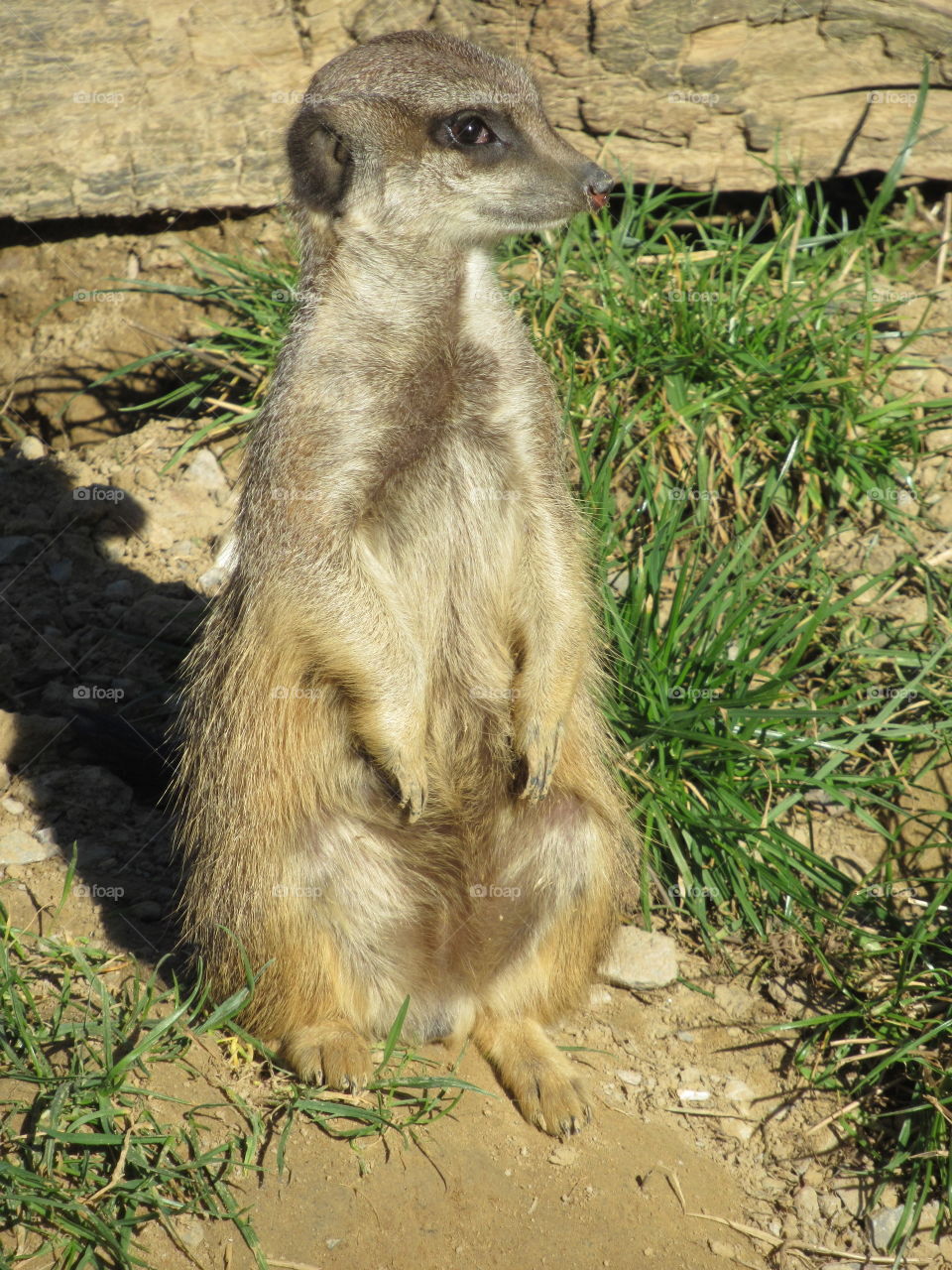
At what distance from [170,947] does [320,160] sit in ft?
7.37

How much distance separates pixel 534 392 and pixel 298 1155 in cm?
203

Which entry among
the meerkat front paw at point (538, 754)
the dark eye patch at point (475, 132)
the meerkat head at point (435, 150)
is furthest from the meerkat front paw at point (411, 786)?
the dark eye patch at point (475, 132)

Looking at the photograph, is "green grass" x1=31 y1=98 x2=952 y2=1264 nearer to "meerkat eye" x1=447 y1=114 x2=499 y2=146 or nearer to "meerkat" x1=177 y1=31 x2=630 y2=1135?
"meerkat" x1=177 y1=31 x2=630 y2=1135

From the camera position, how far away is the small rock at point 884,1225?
3.04 m

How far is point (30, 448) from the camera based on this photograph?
5.26 metres

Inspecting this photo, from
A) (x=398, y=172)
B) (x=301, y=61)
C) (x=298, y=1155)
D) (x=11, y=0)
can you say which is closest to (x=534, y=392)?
(x=398, y=172)

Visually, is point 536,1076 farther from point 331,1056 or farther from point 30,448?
point 30,448

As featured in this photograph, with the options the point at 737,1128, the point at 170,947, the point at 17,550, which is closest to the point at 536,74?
the point at 17,550

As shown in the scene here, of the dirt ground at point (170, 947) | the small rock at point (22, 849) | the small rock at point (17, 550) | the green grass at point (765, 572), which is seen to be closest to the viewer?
the dirt ground at point (170, 947)

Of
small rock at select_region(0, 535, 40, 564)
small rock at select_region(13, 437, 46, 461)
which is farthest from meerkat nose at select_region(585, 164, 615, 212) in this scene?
small rock at select_region(13, 437, 46, 461)

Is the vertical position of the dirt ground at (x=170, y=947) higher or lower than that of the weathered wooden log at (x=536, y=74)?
lower

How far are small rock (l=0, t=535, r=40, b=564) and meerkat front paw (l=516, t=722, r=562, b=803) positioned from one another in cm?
253

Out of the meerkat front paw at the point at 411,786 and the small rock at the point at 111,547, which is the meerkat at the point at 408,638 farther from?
the small rock at the point at 111,547

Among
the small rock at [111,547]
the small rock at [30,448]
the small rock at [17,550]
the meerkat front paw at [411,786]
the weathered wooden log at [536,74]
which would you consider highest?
the weathered wooden log at [536,74]
